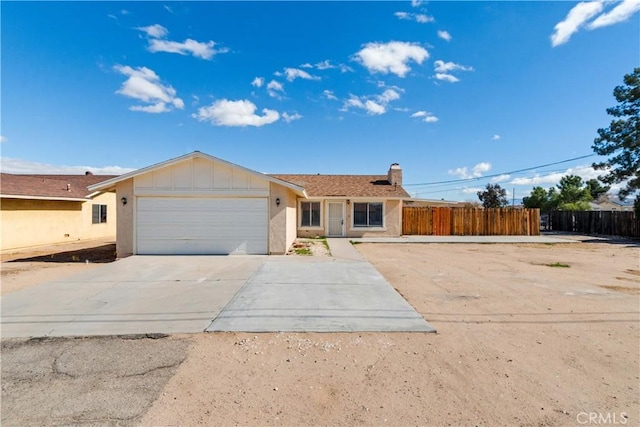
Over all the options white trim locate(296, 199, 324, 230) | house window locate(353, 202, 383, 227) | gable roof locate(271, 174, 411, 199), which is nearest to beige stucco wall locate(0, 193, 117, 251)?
gable roof locate(271, 174, 411, 199)

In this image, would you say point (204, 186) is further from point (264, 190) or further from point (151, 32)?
point (151, 32)

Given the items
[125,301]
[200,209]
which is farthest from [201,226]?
[125,301]

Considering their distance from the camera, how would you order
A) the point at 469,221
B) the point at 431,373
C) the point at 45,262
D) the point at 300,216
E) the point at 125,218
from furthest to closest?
the point at 469,221, the point at 300,216, the point at 125,218, the point at 45,262, the point at 431,373

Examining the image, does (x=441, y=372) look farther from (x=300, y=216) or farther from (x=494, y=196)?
(x=494, y=196)

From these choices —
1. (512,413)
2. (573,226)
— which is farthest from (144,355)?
(573,226)

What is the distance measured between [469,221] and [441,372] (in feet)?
61.4

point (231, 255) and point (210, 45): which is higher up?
point (210, 45)

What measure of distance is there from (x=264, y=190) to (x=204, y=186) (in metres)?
2.21

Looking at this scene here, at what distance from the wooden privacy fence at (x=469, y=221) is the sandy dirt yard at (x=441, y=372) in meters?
13.7

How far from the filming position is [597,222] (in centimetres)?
2162

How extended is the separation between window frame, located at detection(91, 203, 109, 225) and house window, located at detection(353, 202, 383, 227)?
1540cm

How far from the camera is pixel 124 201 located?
11102 mm

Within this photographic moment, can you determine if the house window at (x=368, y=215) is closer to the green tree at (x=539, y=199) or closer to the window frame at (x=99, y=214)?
the window frame at (x=99, y=214)

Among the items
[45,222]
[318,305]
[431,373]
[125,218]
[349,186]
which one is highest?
[349,186]
